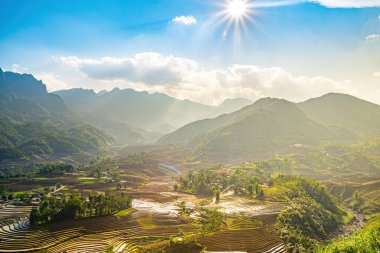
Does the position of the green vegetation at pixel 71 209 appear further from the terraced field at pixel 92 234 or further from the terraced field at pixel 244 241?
the terraced field at pixel 244 241

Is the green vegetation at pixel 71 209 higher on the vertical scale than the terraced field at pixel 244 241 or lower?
higher

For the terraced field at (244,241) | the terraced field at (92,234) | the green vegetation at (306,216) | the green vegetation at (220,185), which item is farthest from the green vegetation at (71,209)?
the green vegetation at (306,216)

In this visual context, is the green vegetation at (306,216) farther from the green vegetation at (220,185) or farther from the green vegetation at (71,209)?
the green vegetation at (71,209)

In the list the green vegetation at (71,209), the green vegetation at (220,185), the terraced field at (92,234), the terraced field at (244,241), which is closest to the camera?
the terraced field at (92,234)

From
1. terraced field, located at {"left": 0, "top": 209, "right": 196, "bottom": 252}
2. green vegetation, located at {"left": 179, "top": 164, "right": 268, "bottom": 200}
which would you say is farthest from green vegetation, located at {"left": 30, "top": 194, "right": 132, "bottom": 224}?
green vegetation, located at {"left": 179, "top": 164, "right": 268, "bottom": 200}

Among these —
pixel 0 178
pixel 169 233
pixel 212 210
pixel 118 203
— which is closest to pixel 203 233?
pixel 169 233

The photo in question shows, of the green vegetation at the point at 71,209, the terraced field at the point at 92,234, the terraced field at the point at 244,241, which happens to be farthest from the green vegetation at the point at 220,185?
the green vegetation at the point at 71,209

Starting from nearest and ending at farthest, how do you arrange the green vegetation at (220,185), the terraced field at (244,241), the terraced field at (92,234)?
1. the terraced field at (92,234)
2. the terraced field at (244,241)
3. the green vegetation at (220,185)

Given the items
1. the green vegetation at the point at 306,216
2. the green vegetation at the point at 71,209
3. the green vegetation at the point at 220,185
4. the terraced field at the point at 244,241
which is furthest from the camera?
the green vegetation at the point at 220,185

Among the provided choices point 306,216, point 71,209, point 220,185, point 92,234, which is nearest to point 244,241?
point 306,216

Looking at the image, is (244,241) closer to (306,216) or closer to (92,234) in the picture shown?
(306,216)

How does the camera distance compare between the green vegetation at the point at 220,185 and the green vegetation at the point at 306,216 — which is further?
the green vegetation at the point at 220,185

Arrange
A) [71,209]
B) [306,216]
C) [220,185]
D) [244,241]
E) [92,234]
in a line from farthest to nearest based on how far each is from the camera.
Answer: [220,185] → [306,216] → [71,209] → [92,234] → [244,241]
